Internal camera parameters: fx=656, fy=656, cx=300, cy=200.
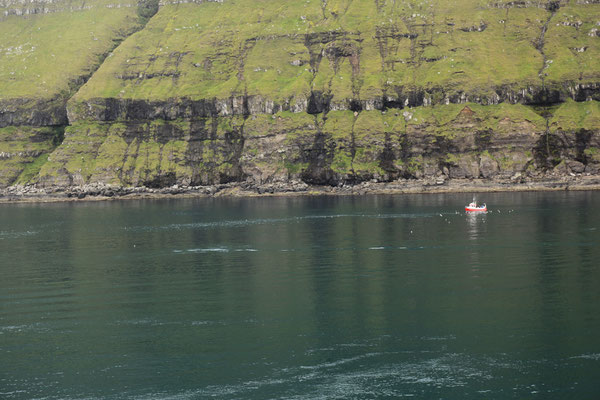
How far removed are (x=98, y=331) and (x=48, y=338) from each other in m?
4.09

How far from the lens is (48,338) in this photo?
5472 cm

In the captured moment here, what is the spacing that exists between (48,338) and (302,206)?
472 ft

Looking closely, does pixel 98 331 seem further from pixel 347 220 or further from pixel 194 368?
pixel 347 220

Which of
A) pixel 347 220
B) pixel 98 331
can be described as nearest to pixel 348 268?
pixel 98 331

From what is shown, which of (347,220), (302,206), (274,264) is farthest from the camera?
(302,206)

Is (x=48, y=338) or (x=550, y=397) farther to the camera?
(x=48, y=338)

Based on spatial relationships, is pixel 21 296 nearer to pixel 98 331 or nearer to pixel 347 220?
pixel 98 331

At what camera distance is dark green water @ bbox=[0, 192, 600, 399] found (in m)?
43.8

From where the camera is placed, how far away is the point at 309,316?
59.7 meters

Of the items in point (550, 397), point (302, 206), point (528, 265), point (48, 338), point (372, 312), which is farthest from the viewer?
point (302, 206)

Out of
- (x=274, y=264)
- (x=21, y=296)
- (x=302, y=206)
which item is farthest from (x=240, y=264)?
(x=302, y=206)

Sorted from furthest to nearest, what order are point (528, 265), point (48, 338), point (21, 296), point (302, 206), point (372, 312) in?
point (302, 206), point (528, 265), point (21, 296), point (372, 312), point (48, 338)

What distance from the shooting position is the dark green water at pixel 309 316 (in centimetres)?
4384

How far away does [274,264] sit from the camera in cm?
9044
